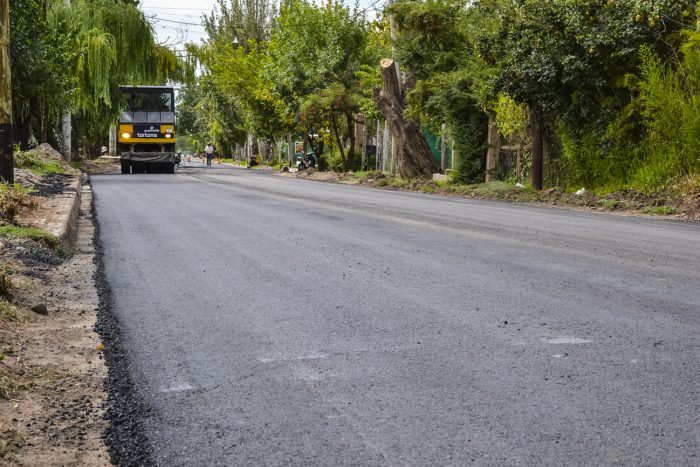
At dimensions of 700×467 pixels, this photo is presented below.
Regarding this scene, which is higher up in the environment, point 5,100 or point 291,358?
point 5,100

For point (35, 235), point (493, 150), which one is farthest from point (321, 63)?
point (35, 235)

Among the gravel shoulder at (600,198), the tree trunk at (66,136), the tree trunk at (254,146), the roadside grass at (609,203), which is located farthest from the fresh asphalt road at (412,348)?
the tree trunk at (254,146)

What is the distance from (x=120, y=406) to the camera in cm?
412

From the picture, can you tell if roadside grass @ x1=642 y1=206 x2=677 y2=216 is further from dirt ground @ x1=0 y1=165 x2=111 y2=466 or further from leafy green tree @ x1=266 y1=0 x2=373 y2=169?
leafy green tree @ x1=266 y1=0 x2=373 y2=169

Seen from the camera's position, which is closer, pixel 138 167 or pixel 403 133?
pixel 403 133

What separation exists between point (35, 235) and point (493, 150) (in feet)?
58.1

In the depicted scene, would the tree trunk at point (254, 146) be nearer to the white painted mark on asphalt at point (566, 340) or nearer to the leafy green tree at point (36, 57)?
the leafy green tree at point (36, 57)

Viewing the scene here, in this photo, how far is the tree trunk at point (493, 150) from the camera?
25281 millimetres

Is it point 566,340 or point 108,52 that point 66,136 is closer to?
point 108,52

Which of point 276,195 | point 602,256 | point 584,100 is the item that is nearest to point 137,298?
point 602,256

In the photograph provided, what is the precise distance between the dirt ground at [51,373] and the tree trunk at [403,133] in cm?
2310

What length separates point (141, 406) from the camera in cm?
412

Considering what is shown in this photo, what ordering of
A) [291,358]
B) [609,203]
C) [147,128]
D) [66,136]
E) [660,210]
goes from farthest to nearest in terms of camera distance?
[147,128] → [66,136] → [609,203] → [660,210] → [291,358]

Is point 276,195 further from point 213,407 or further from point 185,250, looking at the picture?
point 213,407
